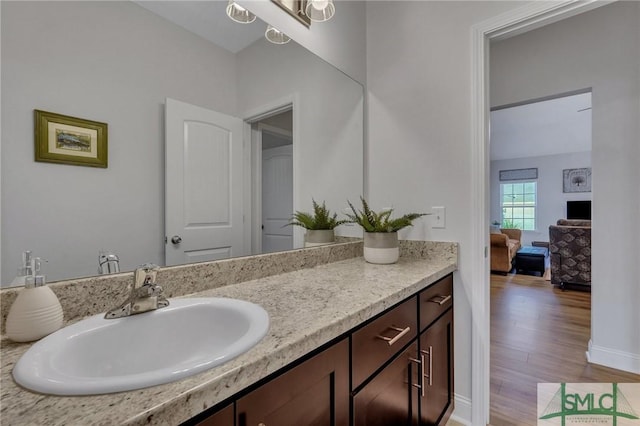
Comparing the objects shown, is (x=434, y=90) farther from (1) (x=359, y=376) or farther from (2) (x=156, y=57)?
(1) (x=359, y=376)

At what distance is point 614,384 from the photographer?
1.87m

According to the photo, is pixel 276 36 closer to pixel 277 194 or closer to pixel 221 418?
pixel 277 194

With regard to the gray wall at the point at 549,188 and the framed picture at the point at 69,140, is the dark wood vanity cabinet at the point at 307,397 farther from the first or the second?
the gray wall at the point at 549,188

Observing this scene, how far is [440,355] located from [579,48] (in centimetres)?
257

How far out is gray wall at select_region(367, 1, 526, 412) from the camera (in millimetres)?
1532

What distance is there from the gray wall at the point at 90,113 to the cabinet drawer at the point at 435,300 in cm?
102

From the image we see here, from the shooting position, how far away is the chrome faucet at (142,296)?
74 centimetres

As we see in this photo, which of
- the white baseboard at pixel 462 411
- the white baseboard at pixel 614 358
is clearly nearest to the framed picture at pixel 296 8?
the white baseboard at pixel 462 411

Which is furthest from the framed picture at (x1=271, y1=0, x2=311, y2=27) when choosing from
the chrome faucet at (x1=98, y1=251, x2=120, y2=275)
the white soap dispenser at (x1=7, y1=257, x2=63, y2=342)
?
the white soap dispenser at (x1=7, y1=257, x2=63, y2=342)

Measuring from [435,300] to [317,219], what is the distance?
2.32 feet

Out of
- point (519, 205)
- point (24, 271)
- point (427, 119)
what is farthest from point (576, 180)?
point (24, 271)

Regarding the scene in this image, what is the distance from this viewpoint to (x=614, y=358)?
81.4 inches

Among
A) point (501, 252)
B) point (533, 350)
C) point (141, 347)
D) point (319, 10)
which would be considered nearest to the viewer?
point (141, 347)

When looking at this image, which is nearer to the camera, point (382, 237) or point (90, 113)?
point (90, 113)
